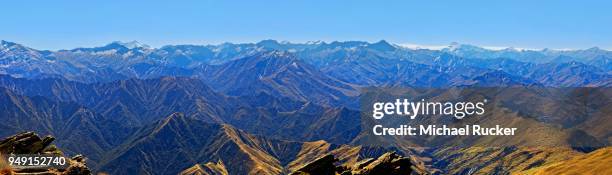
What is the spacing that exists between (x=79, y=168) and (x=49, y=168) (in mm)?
5826

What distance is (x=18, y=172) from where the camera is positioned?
8319cm

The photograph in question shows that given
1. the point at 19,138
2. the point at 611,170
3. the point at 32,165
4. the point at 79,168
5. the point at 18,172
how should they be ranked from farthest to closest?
the point at 611,170 → the point at 19,138 → the point at 79,168 → the point at 32,165 → the point at 18,172

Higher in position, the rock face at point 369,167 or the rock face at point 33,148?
the rock face at point 33,148

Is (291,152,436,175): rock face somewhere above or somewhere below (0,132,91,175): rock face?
below

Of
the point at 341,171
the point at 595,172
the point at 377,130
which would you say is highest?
the point at 377,130

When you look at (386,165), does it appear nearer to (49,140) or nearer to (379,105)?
(379,105)

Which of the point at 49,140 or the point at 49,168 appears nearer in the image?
the point at 49,168

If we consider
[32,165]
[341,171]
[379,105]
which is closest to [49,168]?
[32,165]

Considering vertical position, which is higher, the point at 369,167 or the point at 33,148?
the point at 33,148

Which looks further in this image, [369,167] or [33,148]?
[33,148]

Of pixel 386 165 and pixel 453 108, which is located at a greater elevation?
pixel 453 108

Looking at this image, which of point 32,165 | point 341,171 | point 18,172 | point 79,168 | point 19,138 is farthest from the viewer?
point 19,138

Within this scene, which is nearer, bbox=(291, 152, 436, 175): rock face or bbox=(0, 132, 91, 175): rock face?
bbox=(0, 132, 91, 175): rock face

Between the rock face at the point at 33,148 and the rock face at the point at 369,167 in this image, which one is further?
the rock face at the point at 369,167
